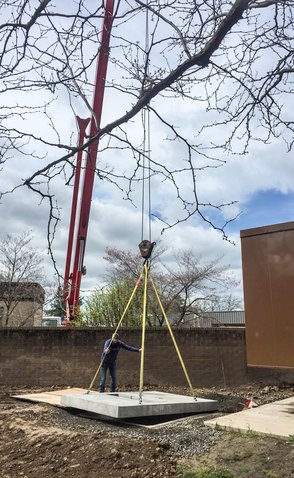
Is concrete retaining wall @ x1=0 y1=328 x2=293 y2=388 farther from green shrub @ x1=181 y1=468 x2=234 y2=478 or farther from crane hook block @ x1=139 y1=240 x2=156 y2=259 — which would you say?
green shrub @ x1=181 y1=468 x2=234 y2=478

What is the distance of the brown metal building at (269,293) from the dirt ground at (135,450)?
5.21 ft

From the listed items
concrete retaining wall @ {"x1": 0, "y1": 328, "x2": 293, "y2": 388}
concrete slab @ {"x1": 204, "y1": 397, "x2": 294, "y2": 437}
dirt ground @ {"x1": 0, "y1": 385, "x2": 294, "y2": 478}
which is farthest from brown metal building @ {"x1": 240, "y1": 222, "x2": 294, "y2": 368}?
concrete retaining wall @ {"x1": 0, "y1": 328, "x2": 293, "y2": 388}

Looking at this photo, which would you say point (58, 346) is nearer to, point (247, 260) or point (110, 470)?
point (247, 260)

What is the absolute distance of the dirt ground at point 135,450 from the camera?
18.7 feet

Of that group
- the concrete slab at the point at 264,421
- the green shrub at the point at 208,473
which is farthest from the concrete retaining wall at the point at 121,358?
the green shrub at the point at 208,473

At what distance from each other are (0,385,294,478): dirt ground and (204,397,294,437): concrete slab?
16cm

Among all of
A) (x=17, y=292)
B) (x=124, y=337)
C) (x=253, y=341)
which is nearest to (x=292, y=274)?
(x=253, y=341)

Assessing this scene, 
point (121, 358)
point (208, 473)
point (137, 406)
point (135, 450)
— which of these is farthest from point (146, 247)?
point (121, 358)

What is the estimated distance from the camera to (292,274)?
8391 mm

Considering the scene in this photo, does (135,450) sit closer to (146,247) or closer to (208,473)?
(208,473)

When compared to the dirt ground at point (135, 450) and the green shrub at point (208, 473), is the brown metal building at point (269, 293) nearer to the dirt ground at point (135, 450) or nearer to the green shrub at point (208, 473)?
the dirt ground at point (135, 450)

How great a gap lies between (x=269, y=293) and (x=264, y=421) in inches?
89.9

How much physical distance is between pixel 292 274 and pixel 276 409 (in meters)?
2.21

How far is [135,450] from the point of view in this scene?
6492mm
